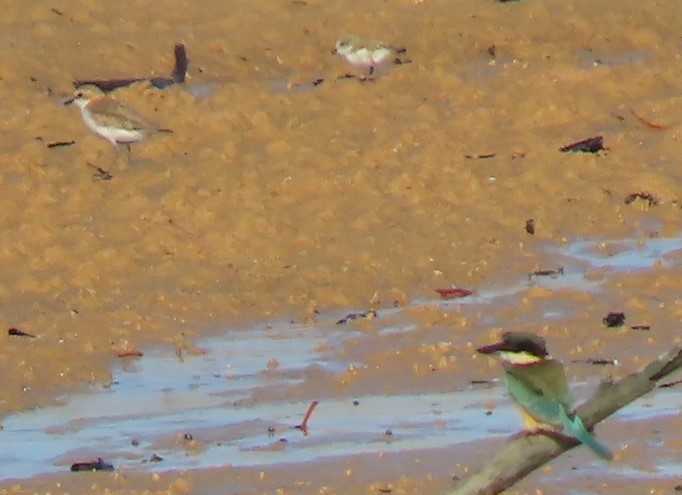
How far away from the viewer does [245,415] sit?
9398mm

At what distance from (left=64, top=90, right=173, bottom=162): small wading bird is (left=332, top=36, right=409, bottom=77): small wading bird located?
2.40 m

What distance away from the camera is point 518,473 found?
15.8ft

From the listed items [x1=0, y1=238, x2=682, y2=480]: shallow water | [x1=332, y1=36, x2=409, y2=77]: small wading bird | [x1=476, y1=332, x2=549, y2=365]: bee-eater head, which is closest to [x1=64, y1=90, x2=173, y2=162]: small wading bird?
[x1=332, y1=36, x2=409, y2=77]: small wading bird

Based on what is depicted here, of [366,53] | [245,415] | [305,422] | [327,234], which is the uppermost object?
[305,422]

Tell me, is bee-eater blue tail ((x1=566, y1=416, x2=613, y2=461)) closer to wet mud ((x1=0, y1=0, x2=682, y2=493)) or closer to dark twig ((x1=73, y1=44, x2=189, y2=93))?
wet mud ((x1=0, y1=0, x2=682, y2=493))

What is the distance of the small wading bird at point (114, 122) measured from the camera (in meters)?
14.8

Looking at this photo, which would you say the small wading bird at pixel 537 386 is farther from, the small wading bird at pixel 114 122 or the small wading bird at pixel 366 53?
the small wading bird at pixel 366 53

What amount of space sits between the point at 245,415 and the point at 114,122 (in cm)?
568

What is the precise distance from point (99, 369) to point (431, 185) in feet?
13.6

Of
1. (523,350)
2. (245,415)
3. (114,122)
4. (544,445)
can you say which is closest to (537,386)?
(523,350)

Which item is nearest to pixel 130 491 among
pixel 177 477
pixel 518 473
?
pixel 177 477

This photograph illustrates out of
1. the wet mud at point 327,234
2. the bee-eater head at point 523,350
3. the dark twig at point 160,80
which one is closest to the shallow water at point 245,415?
the wet mud at point 327,234

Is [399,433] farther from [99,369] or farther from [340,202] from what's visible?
[340,202]

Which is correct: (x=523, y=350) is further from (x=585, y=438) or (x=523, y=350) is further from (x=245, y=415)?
(x=245, y=415)
